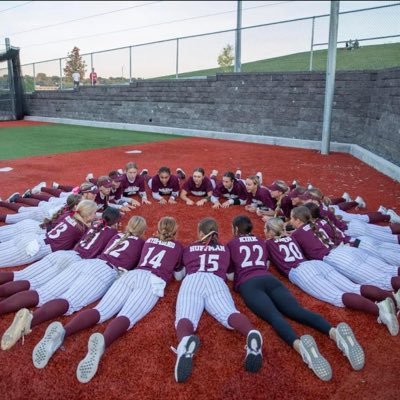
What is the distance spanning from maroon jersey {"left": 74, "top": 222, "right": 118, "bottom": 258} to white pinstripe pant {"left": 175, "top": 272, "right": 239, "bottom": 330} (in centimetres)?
112

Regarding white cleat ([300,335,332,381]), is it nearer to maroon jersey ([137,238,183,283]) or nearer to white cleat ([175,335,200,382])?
white cleat ([175,335,200,382])

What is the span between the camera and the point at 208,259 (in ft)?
12.9

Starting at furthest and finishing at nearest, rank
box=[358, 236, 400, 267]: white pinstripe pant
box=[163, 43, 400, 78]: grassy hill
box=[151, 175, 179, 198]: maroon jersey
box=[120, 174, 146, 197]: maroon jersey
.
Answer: box=[163, 43, 400, 78]: grassy hill → box=[151, 175, 179, 198]: maroon jersey → box=[120, 174, 146, 197]: maroon jersey → box=[358, 236, 400, 267]: white pinstripe pant

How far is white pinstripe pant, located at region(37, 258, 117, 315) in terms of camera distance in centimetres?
362

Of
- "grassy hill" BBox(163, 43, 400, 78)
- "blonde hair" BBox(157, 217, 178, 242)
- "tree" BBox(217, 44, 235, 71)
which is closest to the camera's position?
"blonde hair" BBox(157, 217, 178, 242)

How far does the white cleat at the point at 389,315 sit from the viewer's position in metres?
3.36

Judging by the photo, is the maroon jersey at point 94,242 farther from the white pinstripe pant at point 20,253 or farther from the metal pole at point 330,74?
the metal pole at point 330,74

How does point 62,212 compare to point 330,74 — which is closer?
point 62,212

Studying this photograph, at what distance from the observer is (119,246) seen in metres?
4.09

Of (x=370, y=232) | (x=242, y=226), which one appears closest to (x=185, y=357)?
(x=242, y=226)

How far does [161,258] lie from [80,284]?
814mm

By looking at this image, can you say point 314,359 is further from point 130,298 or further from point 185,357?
point 130,298

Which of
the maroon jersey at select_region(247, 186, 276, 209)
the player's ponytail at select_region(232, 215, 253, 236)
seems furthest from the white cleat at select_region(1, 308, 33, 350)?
the maroon jersey at select_region(247, 186, 276, 209)

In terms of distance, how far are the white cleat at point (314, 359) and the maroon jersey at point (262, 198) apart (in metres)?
3.74
